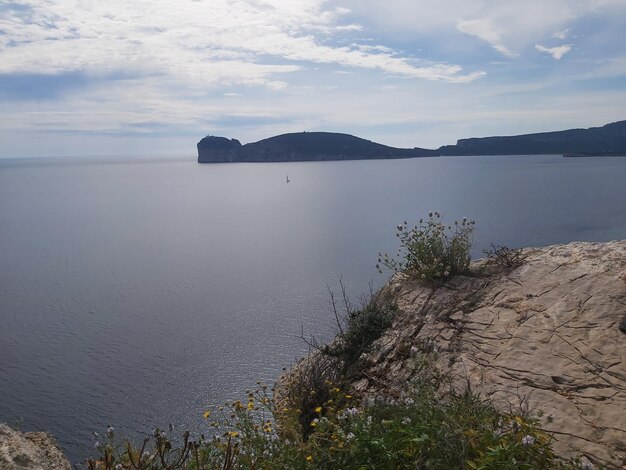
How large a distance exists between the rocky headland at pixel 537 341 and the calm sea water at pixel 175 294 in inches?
264

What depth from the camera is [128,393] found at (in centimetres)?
1340

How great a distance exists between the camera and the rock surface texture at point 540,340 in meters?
4.80

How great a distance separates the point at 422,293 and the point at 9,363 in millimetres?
13575

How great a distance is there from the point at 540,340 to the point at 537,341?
0.14 feet

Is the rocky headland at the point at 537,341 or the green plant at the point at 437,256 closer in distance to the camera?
the rocky headland at the point at 537,341

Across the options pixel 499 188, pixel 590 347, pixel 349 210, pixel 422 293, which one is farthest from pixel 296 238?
pixel 499 188

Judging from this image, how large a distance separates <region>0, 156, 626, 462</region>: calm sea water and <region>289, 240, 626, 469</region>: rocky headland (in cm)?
671

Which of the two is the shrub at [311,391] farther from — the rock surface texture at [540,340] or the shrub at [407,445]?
the shrub at [407,445]

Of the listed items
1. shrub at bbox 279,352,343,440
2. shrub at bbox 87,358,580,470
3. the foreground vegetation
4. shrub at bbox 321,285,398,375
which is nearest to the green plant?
shrub at bbox 321,285,398,375

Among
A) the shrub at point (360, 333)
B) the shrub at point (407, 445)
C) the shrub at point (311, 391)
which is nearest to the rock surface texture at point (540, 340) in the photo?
the shrub at point (360, 333)

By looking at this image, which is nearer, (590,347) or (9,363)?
(590,347)

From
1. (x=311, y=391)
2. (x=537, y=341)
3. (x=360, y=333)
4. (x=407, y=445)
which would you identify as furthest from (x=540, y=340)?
(x=407, y=445)

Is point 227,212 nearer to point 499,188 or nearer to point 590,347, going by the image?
point 499,188

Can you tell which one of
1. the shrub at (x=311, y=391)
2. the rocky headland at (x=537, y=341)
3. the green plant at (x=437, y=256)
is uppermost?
the green plant at (x=437, y=256)
